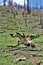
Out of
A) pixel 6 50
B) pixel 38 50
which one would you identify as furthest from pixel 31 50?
pixel 6 50

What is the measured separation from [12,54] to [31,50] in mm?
1069

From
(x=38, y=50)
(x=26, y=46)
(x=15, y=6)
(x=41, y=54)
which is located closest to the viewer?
(x=41, y=54)

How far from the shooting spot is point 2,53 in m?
9.76

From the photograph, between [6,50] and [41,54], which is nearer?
[41,54]

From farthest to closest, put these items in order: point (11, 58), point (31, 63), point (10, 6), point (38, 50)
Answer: point (10, 6) < point (38, 50) < point (11, 58) < point (31, 63)

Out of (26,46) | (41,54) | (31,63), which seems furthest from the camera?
(26,46)

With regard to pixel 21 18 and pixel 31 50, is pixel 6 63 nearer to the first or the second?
pixel 31 50

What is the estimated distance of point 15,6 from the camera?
114 ft

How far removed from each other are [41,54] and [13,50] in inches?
52.4

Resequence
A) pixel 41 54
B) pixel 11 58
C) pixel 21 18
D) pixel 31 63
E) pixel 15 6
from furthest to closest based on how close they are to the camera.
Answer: pixel 15 6, pixel 21 18, pixel 41 54, pixel 11 58, pixel 31 63

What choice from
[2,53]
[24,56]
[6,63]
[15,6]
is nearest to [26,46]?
[2,53]

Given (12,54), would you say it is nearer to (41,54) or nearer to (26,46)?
(41,54)

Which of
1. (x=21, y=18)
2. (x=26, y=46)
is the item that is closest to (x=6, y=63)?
(x=26, y=46)

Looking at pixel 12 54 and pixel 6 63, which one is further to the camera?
pixel 12 54
